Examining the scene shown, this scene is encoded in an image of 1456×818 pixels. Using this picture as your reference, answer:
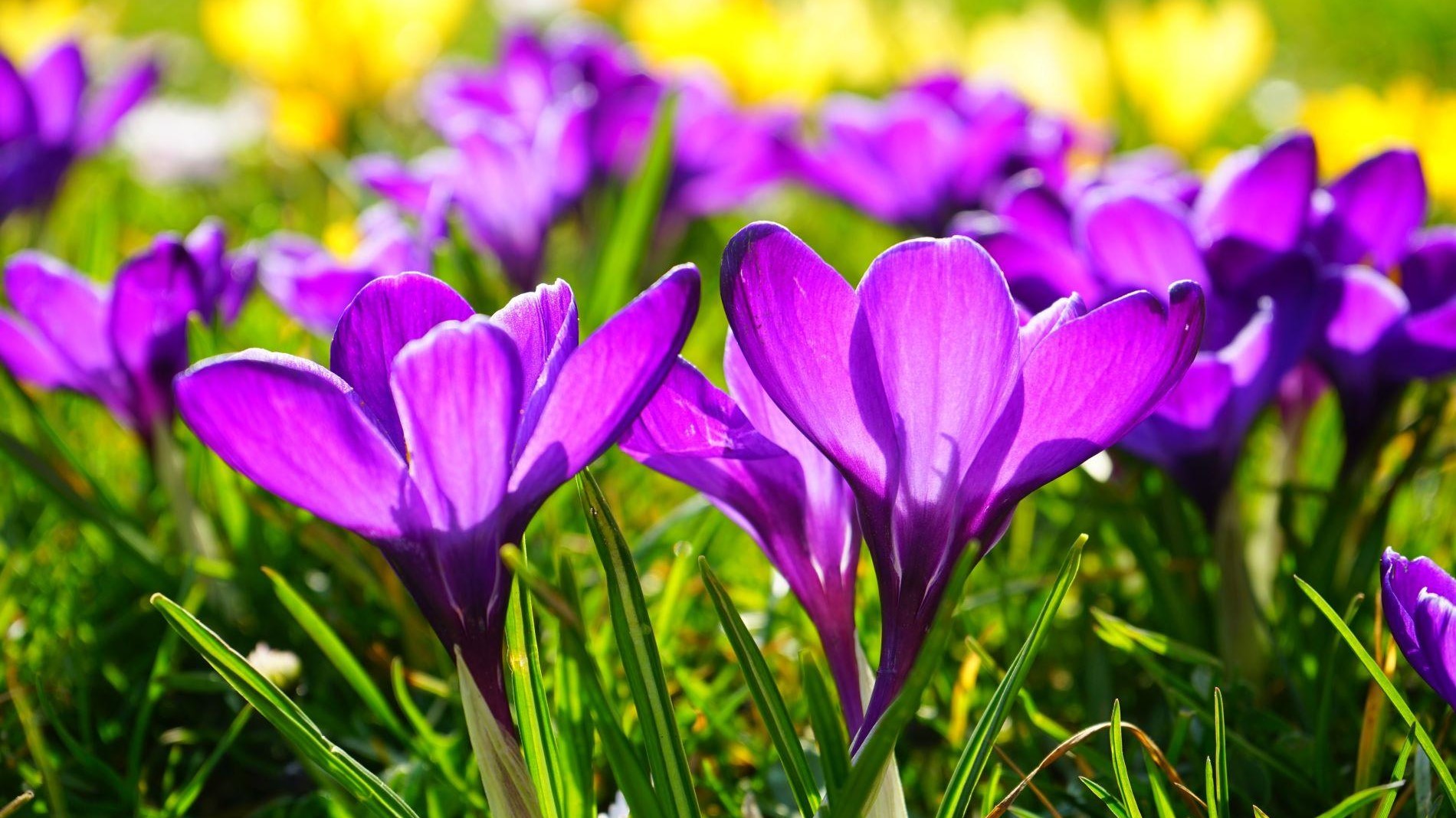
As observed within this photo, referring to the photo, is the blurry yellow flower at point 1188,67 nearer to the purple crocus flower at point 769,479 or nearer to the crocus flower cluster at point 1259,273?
the crocus flower cluster at point 1259,273

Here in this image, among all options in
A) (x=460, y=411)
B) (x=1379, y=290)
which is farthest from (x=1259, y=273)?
(x=460, y=411)

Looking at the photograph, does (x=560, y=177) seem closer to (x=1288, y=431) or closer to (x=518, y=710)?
(x=1288, y=431)

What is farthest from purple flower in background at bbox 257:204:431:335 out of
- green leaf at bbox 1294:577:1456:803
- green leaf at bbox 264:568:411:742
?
green leaf at bbox 1294:577:1456:803

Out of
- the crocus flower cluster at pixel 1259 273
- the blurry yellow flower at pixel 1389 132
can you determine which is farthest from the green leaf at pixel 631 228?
the blurry yellow flower at pixel 1389 132

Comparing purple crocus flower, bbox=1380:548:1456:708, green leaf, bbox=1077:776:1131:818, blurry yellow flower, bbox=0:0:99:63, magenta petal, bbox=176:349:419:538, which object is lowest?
green leaf, bbox=1077:776:1131:818

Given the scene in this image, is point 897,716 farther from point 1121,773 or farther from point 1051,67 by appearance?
point 1051,67

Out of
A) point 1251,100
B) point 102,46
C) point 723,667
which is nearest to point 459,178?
point 723,667

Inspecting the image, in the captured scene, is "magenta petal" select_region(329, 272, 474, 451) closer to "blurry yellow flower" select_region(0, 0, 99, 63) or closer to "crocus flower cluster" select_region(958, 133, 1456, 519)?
"crocus flower cluster" select_region(958, 133, 1456, 519)
